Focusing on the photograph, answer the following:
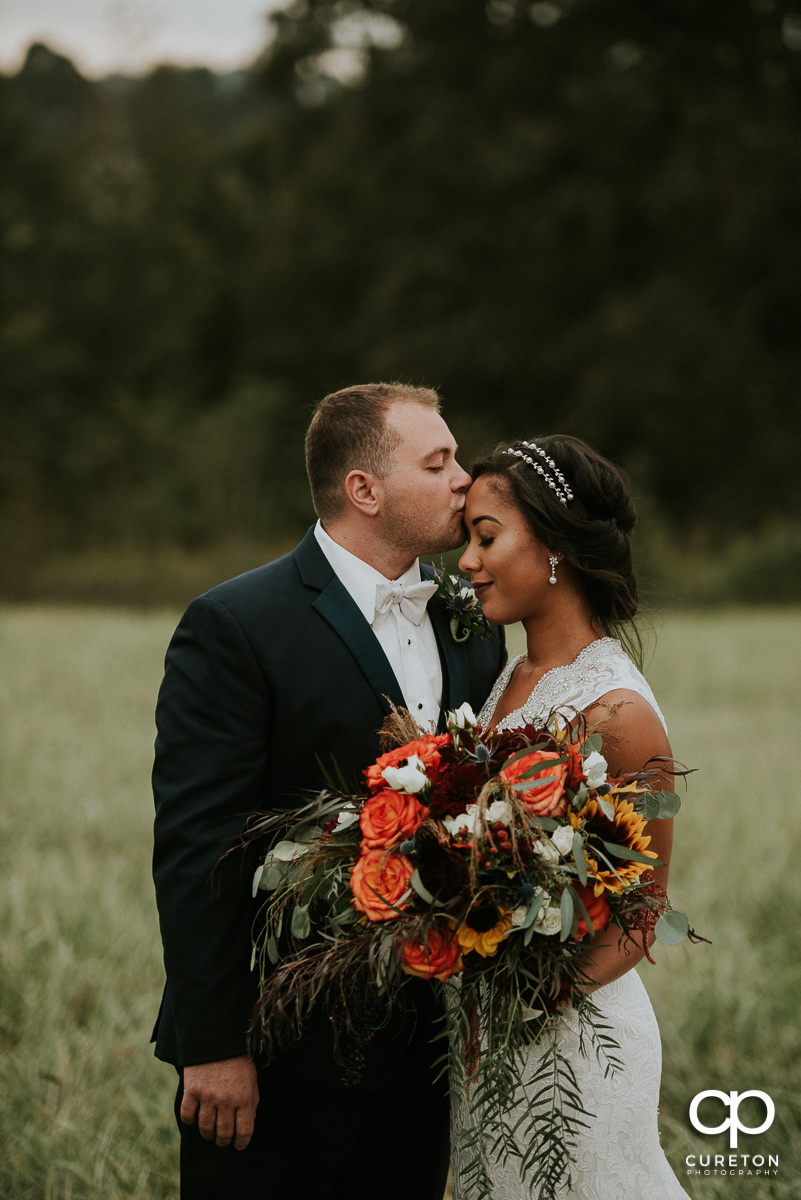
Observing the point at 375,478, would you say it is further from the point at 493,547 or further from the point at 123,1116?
the point at 123,1116

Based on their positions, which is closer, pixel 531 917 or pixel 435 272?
pixel 531 917

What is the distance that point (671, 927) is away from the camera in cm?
210

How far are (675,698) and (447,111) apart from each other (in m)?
17.7

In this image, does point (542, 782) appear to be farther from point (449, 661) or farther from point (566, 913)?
point (449, 661)

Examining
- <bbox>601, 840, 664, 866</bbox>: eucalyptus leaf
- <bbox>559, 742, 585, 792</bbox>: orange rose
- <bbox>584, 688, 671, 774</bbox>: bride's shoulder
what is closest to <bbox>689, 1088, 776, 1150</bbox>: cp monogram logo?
<bbox>584, 688, 671, 774</bbox>: bride's shoulder

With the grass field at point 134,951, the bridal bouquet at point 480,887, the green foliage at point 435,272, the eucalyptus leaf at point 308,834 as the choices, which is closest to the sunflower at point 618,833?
the bridal bouquet at point 480,887

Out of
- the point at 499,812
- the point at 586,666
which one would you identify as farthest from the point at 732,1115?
the point at 499,812

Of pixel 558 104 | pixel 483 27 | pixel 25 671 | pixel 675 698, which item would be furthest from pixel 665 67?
pixel 25 671

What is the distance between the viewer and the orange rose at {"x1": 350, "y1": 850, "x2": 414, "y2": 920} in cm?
197

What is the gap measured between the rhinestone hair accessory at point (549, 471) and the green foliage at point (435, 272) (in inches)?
675

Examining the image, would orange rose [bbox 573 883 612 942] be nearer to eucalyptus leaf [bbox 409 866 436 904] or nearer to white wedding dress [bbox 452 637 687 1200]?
eucalyptus leaf [bbox 409 866 436 904]

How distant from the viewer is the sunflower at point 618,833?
2043mm

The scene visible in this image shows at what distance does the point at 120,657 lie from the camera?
473 inches

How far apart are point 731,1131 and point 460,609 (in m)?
2.23
